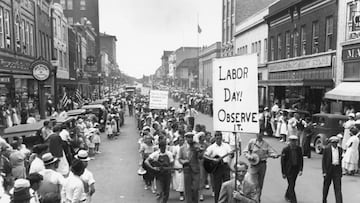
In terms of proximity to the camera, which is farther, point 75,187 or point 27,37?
point 27,37

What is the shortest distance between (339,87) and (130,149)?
512 inches

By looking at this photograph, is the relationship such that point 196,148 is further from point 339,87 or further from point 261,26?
point 261,26

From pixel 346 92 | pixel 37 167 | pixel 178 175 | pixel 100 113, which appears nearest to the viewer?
pixel 37 167

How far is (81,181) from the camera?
17.9 ft

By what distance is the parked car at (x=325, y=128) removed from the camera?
14234 mm

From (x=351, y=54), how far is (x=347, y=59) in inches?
20.2

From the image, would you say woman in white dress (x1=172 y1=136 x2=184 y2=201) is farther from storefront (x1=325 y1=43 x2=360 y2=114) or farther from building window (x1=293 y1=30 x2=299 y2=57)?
building window (x1=293 y1=30 x2=299 y2=57)

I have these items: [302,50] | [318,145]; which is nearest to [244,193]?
[318,145]

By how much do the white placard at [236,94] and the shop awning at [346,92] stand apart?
1491 cm

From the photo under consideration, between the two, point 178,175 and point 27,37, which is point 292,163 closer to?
point 178,175

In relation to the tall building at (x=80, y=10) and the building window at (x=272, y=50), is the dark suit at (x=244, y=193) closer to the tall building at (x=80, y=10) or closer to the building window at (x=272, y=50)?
the building window at (x=272, y=50)

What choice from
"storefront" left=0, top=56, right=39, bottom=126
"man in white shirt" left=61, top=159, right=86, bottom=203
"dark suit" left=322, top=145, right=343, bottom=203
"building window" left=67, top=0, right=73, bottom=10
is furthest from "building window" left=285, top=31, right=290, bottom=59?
"building window" left=67, top=0, right=73, bottom=10

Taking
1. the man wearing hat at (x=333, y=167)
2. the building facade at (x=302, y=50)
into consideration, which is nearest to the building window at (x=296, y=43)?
the building facade at (x=302, y=50)

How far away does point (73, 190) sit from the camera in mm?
5281
